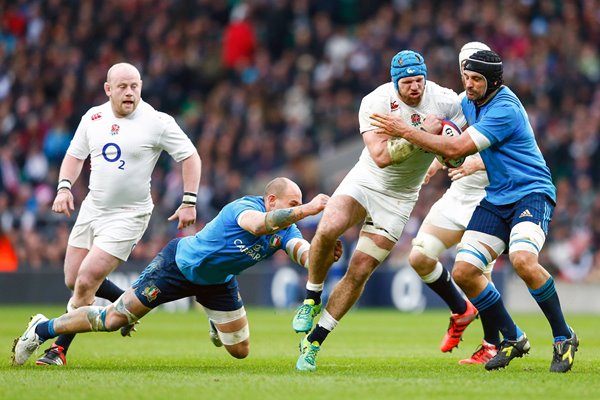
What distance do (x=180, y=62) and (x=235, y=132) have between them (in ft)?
10.5

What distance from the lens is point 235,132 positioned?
25.3 metres

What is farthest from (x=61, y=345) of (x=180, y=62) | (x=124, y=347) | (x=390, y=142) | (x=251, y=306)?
(x=180, y=62)

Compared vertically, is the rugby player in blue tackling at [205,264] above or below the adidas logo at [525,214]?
below

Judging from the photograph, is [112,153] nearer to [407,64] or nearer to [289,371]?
[289,371]

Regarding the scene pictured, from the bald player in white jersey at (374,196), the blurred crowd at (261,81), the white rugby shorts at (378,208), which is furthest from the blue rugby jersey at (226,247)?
the blurred crowd at (261,81)

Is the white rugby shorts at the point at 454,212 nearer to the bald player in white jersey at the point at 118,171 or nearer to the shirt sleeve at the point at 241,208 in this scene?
the bald player in white jersey at the point at 118,171

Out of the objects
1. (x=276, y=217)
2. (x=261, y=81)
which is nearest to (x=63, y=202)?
(x=276, y=217)

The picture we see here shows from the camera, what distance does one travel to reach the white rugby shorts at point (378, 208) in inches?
412

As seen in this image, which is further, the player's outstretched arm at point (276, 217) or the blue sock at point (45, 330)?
the blue sock at point (45, 330)

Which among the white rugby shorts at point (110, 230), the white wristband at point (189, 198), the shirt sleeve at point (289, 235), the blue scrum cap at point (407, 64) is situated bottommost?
the white rugby shorts at point (110, 230)

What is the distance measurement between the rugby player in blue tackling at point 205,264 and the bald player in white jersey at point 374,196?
266 millimetres

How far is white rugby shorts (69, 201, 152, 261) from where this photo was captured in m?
11.2

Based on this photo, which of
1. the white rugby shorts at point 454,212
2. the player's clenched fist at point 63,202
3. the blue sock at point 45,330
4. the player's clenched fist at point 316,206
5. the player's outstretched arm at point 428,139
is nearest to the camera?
the player's clenched fist at point 316,206

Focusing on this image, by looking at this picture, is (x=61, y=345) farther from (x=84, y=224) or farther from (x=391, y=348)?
(x=391, y=348)
